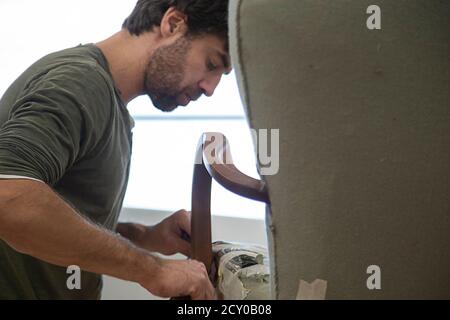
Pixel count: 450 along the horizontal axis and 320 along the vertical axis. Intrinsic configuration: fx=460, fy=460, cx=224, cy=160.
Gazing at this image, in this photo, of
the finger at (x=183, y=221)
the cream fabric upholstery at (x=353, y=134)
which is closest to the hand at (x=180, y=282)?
the cream fabric upholstery at (x=353, y=134)

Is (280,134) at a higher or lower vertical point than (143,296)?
higher

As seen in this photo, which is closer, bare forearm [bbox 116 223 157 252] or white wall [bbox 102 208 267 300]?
bare forearm [bbox 116 223 157 252]

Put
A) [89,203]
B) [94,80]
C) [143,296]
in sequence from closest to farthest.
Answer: [94,80] < [89,203] < [143,296]

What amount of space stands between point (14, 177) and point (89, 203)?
375mm

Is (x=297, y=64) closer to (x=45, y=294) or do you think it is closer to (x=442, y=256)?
(x=442, y=256)

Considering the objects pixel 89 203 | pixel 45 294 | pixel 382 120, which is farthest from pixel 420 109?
pixel 45 294

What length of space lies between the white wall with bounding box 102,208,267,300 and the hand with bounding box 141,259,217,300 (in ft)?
2.46

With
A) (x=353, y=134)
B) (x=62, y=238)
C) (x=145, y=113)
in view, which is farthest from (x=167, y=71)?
(x=145, y=113)

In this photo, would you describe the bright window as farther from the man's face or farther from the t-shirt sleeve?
the t-shirt sleeve

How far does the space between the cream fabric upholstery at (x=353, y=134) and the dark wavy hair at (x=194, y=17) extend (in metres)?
0.54

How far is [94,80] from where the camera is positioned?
810 mm

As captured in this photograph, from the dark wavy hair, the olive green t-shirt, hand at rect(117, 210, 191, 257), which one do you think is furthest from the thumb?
the dark wavy hair

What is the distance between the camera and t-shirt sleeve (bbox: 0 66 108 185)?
0.64m

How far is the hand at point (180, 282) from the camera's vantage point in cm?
69
